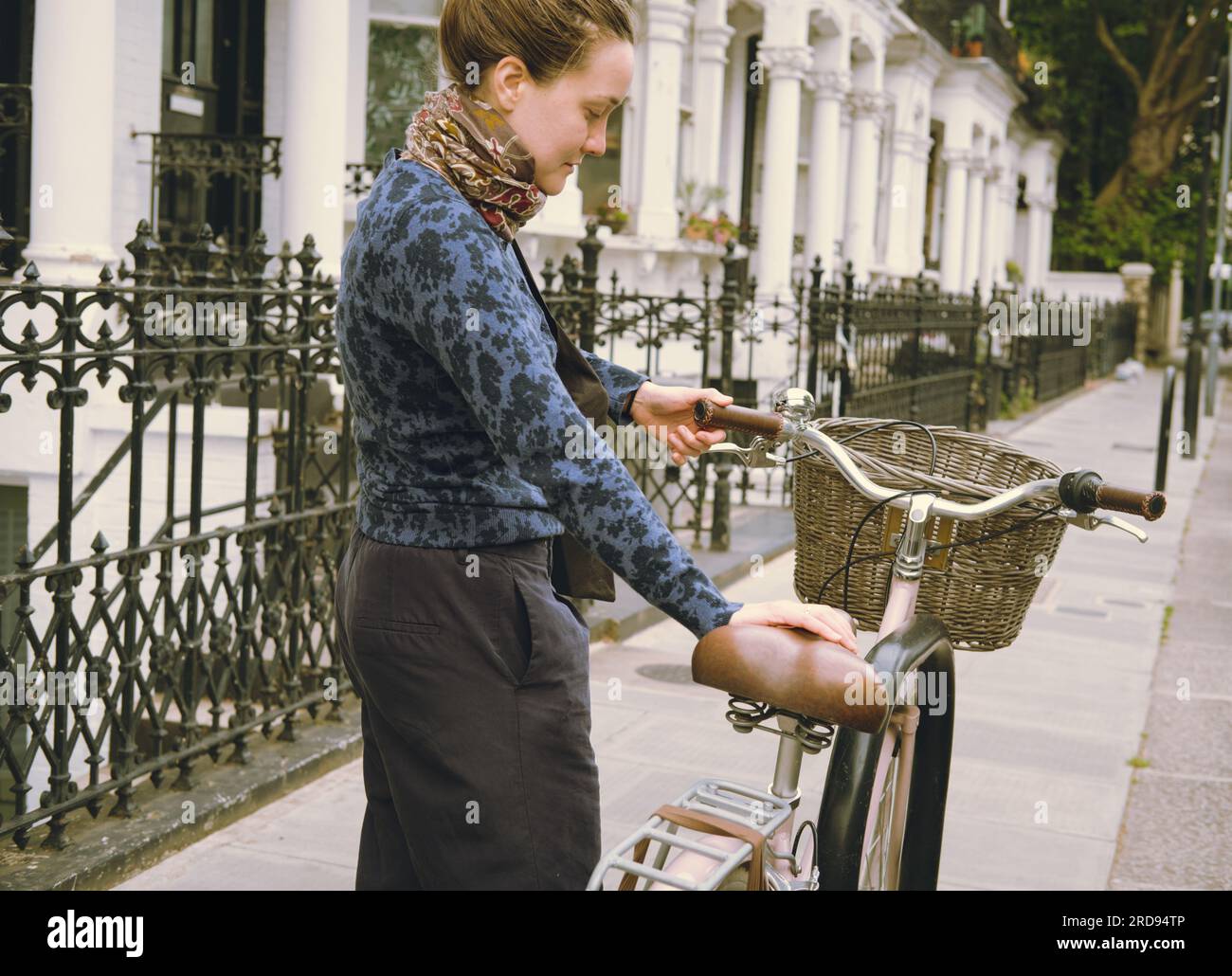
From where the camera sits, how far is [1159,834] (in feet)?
16.8

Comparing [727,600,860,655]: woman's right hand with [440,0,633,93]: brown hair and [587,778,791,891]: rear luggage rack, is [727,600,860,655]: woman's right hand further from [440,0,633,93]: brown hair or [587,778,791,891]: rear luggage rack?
[440,0,633,93]: brown hair

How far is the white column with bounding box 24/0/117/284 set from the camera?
7.27 metres

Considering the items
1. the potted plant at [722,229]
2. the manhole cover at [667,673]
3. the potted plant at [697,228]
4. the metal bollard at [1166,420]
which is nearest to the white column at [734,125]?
the potted plant at [722,229]

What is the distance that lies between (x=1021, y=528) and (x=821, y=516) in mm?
372

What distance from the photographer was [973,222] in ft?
94.7

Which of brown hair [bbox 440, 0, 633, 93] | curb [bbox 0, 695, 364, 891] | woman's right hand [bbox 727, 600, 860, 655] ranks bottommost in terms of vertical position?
curb [bbox 0, 695, 364, 891]

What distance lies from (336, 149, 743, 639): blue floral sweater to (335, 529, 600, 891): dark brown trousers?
65 millimetres

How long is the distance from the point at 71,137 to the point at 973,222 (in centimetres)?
2366

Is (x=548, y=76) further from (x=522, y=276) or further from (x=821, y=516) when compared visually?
(x=821, y=516)

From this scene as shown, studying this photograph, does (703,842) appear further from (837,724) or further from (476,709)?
(476,709)

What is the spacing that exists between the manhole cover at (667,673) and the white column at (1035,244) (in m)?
32.7

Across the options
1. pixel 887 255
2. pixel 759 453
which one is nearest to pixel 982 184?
pixel 887 255

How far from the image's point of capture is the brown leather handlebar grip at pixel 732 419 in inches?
99.0

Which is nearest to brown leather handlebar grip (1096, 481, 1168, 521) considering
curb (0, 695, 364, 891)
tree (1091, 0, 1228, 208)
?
curb (0, 695, 364, 891)
